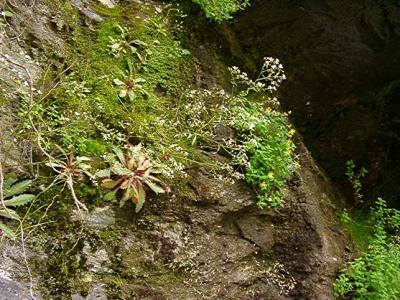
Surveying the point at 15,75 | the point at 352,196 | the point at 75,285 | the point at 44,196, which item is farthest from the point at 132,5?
the point at 352,196

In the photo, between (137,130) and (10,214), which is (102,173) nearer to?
(137,130)

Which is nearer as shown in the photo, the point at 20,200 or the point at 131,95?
the point at 20,200

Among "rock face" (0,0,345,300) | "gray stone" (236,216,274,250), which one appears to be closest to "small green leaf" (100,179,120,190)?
"rock face" (0,0,345,300)

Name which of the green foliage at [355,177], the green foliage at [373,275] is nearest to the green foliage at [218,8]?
the green foliage at [355,177]

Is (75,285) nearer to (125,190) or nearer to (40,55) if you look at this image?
(125,190)

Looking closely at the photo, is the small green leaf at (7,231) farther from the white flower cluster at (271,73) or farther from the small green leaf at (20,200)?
the white flower cluster at (271,73)

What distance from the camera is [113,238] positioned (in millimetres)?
2949

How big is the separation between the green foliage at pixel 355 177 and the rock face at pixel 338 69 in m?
0.08

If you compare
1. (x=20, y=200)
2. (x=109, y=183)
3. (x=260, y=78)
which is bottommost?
(x=20, y=200)

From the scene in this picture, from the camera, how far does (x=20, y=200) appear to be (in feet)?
8.53

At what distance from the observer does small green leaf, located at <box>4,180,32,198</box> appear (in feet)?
8.49

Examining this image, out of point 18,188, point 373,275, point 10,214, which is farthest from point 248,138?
point 10,214

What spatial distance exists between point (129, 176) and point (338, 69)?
2861mm

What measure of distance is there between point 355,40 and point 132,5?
2.30 m
